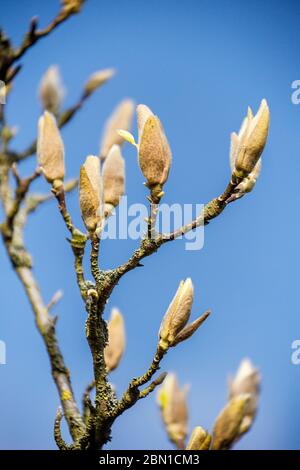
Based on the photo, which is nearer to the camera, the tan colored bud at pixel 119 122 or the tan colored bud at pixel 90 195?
the tan colored bud at pixel 90 195

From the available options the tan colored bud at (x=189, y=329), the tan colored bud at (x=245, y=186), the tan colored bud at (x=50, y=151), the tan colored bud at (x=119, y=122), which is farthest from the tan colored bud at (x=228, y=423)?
the tan colored bud at (x=119, y=122)

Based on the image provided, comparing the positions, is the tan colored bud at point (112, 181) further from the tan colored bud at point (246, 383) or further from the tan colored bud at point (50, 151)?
the tan colored bud at point (246, 383)

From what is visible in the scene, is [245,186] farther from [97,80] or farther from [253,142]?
[97,80]

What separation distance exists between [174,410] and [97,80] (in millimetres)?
1016

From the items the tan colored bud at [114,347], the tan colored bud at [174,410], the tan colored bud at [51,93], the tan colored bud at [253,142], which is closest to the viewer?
the tan colored bud at [253,142]

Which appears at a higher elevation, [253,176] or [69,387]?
[253,176]

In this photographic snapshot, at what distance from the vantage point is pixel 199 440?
1.05m

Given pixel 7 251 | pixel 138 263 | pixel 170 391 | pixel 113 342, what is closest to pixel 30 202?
pixel 7 251

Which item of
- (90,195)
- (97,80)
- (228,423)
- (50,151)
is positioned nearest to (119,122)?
(97,80)

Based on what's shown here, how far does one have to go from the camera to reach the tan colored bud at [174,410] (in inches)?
54.1

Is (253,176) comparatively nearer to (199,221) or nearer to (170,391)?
(199,221)

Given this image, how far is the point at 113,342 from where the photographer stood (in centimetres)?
124

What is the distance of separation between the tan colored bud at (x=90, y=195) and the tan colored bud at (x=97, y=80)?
0.86 metres
